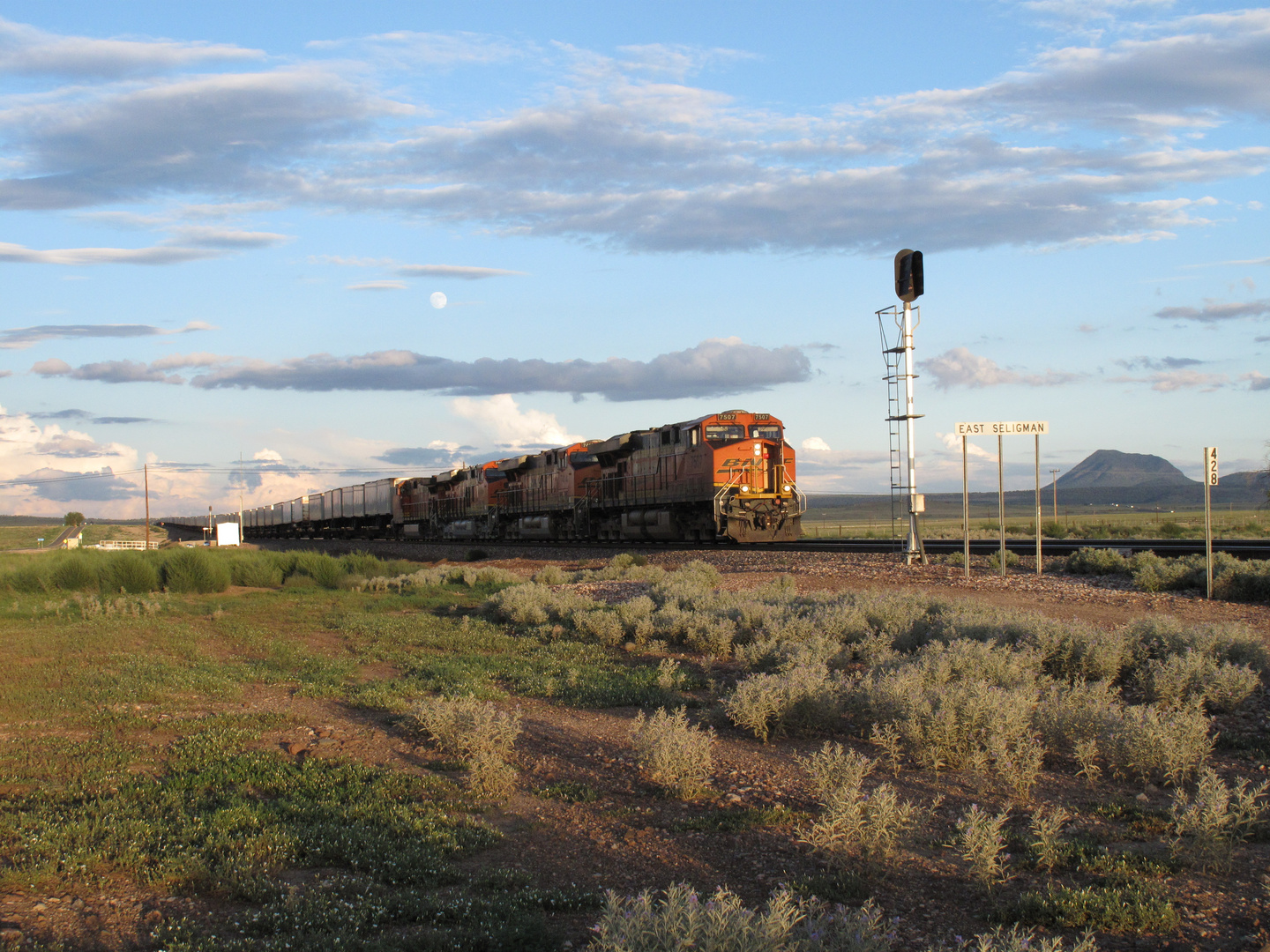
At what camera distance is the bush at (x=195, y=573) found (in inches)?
1054

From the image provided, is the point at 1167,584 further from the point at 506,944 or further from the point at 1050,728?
the point at 506,944

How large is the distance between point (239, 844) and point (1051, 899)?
14.8 ft

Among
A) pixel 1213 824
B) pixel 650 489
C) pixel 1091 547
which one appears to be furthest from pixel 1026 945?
pixel 650 489

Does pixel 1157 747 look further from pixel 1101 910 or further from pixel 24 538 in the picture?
pixel 24 538

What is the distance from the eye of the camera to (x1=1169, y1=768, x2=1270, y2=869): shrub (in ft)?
16.8

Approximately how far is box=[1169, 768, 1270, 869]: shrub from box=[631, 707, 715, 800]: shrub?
3.04m

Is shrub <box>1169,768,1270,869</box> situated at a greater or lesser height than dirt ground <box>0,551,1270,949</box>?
greater

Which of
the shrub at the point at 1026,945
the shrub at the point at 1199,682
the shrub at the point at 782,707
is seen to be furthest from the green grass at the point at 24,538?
the shrub at the point at 1026,945

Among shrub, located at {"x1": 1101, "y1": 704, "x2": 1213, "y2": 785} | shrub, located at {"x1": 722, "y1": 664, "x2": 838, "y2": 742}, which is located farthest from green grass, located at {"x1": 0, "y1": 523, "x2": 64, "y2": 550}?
shrub, located at {"x1": 1101, "y1": 704, "x2": 1213, "y2": 785}

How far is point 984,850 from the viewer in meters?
4.95

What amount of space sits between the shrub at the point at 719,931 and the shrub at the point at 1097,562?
679 inches

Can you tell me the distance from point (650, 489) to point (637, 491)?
1.14 m

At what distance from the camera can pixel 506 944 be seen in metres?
4.31

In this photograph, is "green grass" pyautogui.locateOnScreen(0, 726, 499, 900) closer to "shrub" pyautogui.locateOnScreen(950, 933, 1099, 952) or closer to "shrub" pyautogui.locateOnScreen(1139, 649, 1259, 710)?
"shrub" pyautogui.locateOnScreen(950, 933, 1099, 952)
